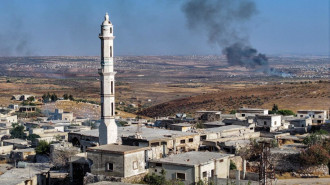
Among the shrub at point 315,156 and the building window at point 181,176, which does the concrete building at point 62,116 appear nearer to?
the shrub at point 315,156

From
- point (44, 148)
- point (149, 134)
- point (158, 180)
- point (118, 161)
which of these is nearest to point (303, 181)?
point (158, 180)

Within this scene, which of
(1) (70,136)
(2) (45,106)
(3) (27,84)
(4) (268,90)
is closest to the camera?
(1) (70,136)

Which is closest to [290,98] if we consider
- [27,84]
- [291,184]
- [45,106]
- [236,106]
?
[236,106]

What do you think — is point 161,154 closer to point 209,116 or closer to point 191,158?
point 191,158

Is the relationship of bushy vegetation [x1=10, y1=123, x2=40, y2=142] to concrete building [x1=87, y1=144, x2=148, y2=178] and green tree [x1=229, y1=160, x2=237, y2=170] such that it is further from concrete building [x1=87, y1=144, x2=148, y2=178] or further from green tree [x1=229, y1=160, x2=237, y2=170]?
green tree [x1=229, y1=160, x2=237, y2=170]

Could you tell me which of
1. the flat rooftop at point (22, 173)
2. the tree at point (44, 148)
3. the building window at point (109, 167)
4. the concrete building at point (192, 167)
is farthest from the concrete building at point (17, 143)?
the concrete building at point (192, 167)

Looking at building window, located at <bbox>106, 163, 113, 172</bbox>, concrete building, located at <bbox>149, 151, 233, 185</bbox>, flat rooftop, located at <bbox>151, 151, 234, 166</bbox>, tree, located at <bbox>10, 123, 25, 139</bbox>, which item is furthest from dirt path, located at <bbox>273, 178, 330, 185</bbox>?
tree, located at <bbox>10, 123, 25, 139</bbox>

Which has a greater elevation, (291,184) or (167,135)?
(167,135)

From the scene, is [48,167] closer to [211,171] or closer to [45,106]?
[211,171]
